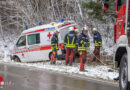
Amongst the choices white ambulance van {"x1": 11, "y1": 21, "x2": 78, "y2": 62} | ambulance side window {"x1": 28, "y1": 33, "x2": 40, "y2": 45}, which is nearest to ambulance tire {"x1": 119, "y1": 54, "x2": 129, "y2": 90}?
white ambulance van {"x1": 11, "y1": 21, "x2": 78, "y2": 62}

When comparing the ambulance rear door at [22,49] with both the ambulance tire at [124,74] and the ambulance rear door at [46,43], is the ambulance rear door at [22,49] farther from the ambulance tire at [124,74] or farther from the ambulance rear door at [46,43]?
the ambulance tire at [124,74]

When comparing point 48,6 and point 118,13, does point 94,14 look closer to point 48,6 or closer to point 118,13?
point 118,13

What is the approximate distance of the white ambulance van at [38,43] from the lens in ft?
48.3

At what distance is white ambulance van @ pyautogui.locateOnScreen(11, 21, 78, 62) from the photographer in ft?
48.3

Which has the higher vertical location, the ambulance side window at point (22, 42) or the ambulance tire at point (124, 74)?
the ambulance side window at point (22, 42)

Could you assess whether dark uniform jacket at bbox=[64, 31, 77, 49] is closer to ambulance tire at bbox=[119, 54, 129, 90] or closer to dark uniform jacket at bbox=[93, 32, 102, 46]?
dark uniform jacket at bbox=[93, 32, 102, 46]

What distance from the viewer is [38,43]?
1545 cm

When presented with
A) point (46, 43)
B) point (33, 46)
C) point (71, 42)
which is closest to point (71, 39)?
point (71, 42)

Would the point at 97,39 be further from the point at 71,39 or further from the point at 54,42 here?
the point at 54,42

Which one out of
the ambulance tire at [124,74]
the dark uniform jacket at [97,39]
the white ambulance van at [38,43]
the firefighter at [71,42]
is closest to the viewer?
the ambulance tire at [124,74]

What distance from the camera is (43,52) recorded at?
1512 centimetres

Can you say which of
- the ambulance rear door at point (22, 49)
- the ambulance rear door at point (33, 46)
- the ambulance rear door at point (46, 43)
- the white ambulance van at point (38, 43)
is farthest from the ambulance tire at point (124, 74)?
the ambulance rear door at point (22, 49)

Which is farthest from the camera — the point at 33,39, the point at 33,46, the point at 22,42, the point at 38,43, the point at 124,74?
the point at 22,42

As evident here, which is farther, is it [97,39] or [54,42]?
[97,39]
